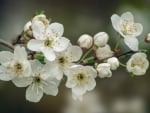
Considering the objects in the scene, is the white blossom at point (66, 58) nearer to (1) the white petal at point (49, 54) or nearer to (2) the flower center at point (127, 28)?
(1) the white petal at point (49, 54)

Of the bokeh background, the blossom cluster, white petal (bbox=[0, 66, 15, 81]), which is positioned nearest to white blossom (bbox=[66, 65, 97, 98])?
the blossom cluster

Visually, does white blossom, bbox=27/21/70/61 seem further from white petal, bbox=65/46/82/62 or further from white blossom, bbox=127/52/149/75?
white blossom, bbox=127/52/149/75

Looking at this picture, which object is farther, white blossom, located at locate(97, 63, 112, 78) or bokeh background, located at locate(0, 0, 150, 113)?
bokeh background, located at locate(0, 0, 150, 113)

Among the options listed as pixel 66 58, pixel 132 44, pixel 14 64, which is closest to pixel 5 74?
pixel 14 64

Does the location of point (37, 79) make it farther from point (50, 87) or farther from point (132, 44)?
point (132, 44)

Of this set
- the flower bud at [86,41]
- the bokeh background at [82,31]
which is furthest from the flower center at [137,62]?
the bokeh background at [82,31]

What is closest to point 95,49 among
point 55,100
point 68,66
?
point 68,66


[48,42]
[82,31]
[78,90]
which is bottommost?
[78,90]
